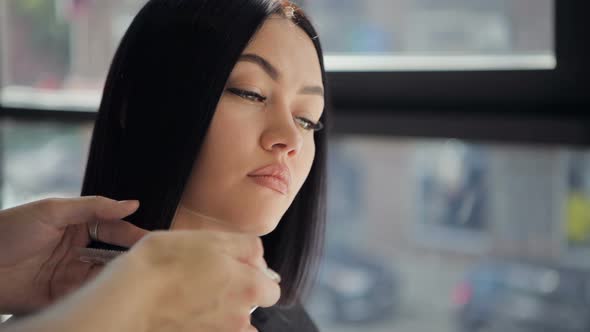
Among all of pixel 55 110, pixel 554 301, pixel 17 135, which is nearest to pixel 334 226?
pixel 554 301

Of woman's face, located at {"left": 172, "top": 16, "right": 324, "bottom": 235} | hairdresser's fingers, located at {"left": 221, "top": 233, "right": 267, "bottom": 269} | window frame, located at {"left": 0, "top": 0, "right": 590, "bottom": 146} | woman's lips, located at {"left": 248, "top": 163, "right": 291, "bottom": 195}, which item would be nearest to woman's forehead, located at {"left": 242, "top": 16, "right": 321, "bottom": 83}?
woman's face, located at {"left": 172, "top": 16, "right": 324, "bottom": 235}

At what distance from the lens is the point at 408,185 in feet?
5.70

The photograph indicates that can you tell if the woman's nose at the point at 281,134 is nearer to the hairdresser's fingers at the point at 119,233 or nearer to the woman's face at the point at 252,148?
the woman's face at the point at 252,148

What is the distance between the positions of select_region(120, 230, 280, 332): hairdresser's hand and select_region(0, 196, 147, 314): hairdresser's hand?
A: 230mm

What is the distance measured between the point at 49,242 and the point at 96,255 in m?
0.07

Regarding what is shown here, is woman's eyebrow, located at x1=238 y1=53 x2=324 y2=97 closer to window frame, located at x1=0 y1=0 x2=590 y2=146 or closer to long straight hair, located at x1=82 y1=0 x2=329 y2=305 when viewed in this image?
long straight hair, located at x1=82 y1=0 x2=329 y2=305

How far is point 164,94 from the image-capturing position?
1.00 m

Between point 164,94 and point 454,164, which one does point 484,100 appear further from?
point 164,94

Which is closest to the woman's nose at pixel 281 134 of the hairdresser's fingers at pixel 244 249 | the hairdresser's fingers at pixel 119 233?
the hairdresser's fingers at pixel 119 233

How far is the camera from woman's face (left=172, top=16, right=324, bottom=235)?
3.21ft

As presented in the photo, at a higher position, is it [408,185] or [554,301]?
[408,185]

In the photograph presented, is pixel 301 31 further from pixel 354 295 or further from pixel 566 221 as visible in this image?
pixel 354 295

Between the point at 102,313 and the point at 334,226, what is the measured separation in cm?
133

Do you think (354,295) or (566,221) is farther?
(354,295)
